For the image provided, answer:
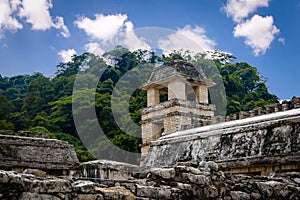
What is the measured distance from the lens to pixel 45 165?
16.6m

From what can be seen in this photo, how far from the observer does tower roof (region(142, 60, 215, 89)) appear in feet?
77.9

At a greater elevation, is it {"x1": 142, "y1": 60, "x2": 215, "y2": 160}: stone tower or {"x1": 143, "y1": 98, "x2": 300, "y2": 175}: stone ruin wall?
{"x1": 142, "y1": 60, "x2": 215, "y2": 160}: stone tower

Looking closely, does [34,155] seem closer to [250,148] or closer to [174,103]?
[174,103]

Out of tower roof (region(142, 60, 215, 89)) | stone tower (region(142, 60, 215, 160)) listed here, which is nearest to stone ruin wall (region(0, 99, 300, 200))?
stone tower (region(142, 60, 215, 160))

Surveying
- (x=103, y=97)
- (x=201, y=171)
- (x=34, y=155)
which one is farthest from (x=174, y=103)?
(x=201, y=171)

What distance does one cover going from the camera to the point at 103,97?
36969 mm

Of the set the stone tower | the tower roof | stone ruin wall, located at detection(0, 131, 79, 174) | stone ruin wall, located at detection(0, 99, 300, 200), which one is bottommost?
stone ruin wall, located at detection(0, 99, 300, 200)

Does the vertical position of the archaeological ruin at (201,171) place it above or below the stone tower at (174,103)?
below

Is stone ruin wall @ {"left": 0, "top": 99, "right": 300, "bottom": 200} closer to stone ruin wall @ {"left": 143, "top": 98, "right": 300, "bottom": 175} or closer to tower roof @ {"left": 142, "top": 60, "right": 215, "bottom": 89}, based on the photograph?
stone ruin wall @ {"left": 143, "top": 98, "right": 300, "bottom": 175}

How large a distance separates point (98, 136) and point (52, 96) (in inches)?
448

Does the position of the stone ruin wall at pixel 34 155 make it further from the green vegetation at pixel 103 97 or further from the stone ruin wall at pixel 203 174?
the green vegetation at pixel 103 97

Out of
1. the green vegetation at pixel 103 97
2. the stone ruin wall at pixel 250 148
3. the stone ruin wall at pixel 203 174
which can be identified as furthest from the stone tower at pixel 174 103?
the stone ruin wall at pixel 250 148

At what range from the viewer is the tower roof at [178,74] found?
23.8 metres

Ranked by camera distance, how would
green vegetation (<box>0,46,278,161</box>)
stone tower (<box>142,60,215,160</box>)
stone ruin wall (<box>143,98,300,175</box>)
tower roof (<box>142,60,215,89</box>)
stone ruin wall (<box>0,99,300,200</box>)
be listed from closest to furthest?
stone ruin wall (<box>0,99,300,200</box>) → stone ruin wall (<box>143,98,300,175</box>) → stone tower (<box>142,60,215,160</box>) → tower roof (<box>142,60,215,89</box>) → green vegetation (<box>0,46,278,161</box>)
